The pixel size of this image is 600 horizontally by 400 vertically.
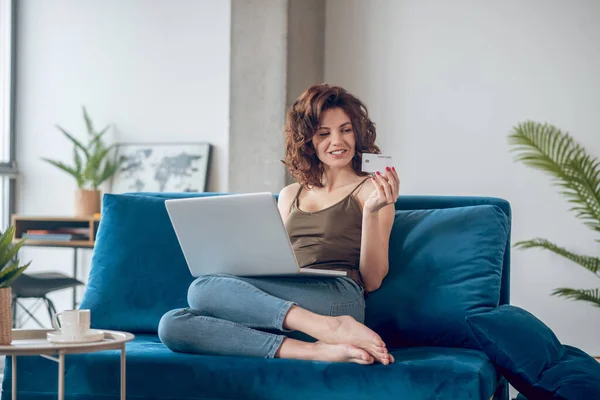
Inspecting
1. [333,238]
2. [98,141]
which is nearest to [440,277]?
[333,238]

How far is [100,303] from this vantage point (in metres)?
2.70

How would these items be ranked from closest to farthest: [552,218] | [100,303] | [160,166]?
1. [100,303]
2. [552,218]
3. [160,166]

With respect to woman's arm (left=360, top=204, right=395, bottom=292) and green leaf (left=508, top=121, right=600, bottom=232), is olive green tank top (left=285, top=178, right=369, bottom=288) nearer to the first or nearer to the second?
woman's arm (left=360, top=204, right=395, bottom=292)

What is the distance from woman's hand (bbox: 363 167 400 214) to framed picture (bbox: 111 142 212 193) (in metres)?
3.28

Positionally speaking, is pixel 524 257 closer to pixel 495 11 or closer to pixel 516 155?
pixel 516 155

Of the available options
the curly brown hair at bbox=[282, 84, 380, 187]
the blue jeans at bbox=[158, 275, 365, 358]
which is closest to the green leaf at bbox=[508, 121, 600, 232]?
the curly brown hair at bbox=[282, 84, 380, 187]

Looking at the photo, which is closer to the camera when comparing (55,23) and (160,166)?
(160,166)

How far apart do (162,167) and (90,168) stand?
501 mm

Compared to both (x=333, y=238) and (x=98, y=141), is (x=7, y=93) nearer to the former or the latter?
(x=98, y=141)

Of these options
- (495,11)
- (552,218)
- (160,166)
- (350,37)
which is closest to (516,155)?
(552,218)

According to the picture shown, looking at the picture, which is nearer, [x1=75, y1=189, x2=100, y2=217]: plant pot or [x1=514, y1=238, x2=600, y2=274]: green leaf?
[x1=514, y1=238, x2=600, y2=274]: green leaf

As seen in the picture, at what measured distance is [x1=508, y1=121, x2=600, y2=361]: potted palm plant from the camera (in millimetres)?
4613

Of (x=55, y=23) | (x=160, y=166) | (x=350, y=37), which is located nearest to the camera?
(x=350, y=37)

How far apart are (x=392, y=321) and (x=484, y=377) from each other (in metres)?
0.43
